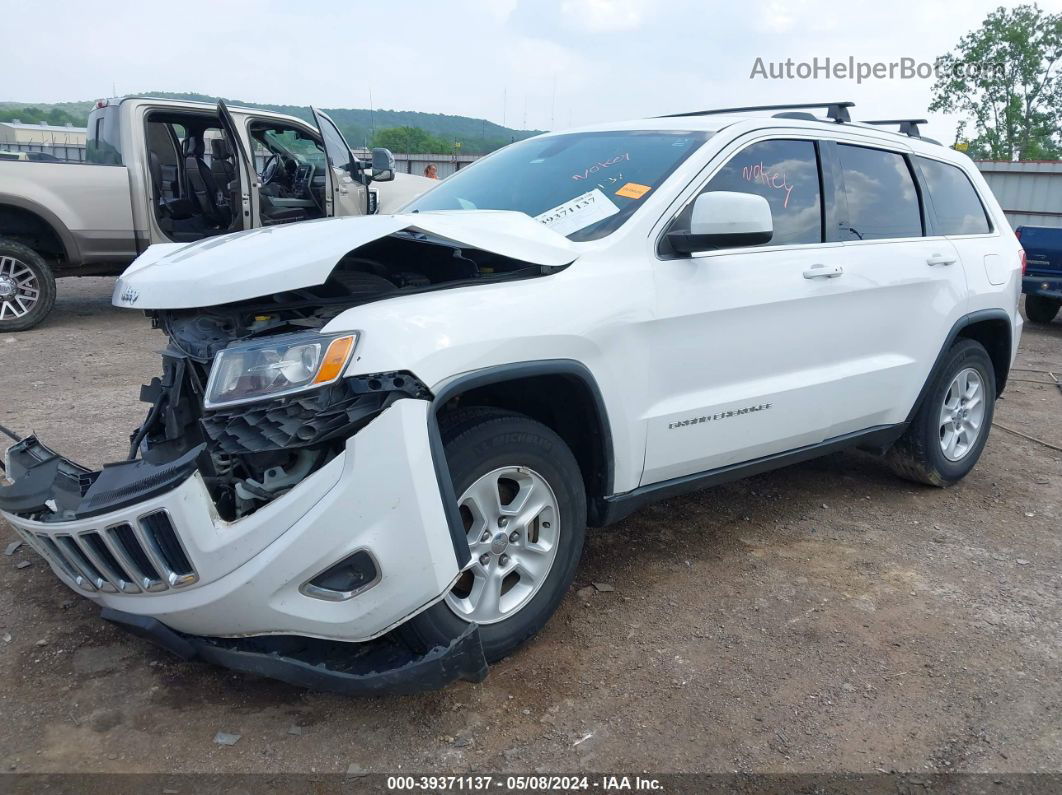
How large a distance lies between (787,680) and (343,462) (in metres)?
1.68

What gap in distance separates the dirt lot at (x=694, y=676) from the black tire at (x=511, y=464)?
170 millimetres

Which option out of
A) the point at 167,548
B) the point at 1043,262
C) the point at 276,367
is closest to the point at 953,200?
the point at 276,367

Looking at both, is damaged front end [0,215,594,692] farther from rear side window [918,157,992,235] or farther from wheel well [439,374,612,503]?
rear side window [918,157,992,235]

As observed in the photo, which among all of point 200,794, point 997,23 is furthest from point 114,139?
point 997,23

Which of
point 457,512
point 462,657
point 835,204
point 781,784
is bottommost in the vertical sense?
point 781,784

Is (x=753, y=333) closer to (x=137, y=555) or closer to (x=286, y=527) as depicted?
(x=286, y=527)

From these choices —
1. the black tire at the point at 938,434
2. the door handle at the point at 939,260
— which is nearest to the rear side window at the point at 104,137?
the door handle at the point at 939,260

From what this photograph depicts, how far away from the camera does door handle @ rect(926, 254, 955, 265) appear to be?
4230mm

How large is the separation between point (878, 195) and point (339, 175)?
6259mm

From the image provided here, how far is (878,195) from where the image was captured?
414cm

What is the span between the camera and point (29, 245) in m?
8.25

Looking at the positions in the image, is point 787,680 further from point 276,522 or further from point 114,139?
point 114,139

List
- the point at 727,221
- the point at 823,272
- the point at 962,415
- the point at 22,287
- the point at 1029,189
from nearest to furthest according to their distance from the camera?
1. the point at 727,221
2. the point at 823,272
3. the point at 962,415
4. the point at 22,287
5. the point at 1029,189

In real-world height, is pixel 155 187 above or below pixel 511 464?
above
